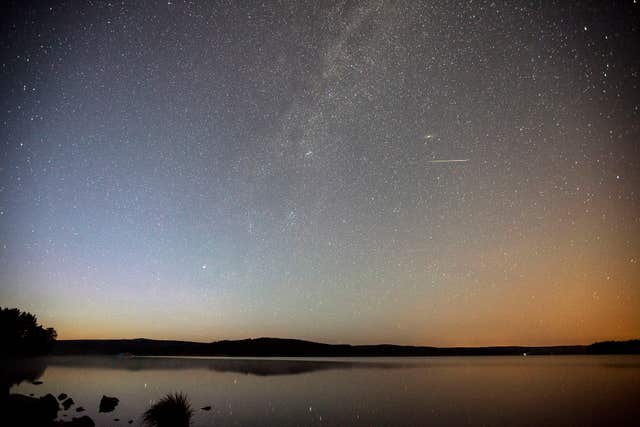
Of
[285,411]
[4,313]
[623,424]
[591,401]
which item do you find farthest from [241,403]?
[4,313]

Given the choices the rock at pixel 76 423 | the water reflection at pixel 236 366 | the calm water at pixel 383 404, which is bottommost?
the water reflection at pixel 236 366

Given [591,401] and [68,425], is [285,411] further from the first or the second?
[591,401]

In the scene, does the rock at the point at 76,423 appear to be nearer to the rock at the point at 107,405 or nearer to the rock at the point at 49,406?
the rock at the point at 49,406

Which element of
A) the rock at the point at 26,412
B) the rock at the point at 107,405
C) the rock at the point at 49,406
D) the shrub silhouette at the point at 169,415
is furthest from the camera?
the rock at the point at 107,405

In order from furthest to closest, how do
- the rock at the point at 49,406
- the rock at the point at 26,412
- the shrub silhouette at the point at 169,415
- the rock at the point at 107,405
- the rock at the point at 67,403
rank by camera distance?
the rock at the point at 107,405, the rock at the point at 67,403, the rock at the point at 49,406, the shrub silhouette at the point at 169,415, the rock at the point at 26,412

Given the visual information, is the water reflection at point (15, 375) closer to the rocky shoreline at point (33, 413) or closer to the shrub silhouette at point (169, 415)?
the rocky shoreline at point (33, 413)

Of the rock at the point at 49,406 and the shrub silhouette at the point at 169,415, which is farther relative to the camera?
the rock at the point at 49,406

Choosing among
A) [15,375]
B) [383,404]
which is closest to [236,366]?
[15,375]

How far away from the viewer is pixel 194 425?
22.1 metres

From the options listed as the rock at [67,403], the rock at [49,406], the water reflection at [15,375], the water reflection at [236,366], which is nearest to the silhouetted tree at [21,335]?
the water reflection at [15,375]

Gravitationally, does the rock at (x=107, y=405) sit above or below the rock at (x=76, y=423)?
below

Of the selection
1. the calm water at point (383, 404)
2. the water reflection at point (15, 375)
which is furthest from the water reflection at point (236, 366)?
the calm water at point (383, 404)

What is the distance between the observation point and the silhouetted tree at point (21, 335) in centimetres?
6662

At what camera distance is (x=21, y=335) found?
7400 cm
